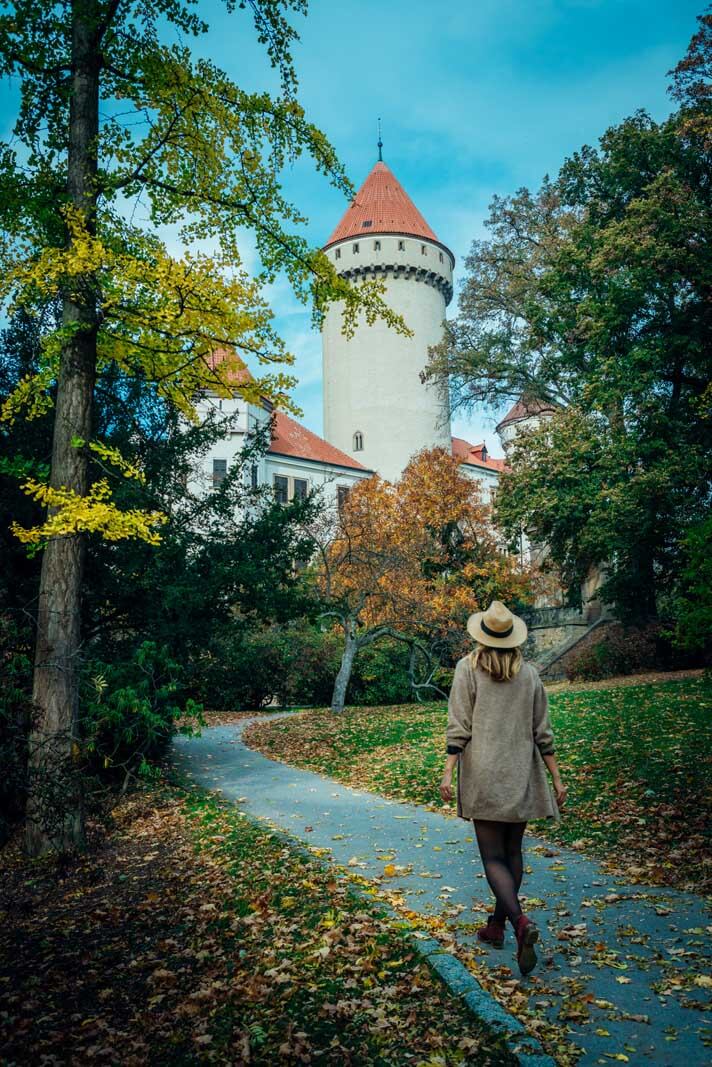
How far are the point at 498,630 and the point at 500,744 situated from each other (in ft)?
2.14

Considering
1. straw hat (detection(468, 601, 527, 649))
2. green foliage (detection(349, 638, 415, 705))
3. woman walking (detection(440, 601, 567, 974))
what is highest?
straw hat (detection(468, 601, 527, 649))

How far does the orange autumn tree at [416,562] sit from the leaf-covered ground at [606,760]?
2.87 meters

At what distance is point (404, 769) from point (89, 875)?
575 centimetres

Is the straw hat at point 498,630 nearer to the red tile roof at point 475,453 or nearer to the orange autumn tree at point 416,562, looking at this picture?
the orange autumn tree at point 416,562

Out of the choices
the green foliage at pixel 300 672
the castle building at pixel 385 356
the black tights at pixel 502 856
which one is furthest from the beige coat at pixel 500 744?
the castle building at pixel 385 356

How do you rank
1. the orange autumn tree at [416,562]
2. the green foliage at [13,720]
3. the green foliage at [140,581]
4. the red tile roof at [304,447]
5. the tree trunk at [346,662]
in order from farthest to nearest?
the red tile roof at [304,447]
the orange autumn tree at [416,562]
the tree trunk at [346,662]
the green foliage at [140,581]
the green foliage at [13,720]

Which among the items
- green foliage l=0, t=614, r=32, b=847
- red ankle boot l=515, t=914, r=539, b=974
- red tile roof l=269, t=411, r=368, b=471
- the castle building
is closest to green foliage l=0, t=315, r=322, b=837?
green foliage l=0, t=614, r=32, b=847

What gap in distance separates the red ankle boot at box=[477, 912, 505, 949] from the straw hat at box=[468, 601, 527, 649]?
5.55 ft

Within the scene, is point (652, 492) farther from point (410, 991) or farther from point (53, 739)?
point (410, 991)

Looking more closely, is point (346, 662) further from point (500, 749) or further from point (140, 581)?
point (500, 749)

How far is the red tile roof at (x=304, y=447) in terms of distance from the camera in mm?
48625

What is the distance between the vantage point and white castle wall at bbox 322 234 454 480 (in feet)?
174

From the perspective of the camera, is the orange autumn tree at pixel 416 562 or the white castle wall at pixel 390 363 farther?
the white castle wall at pixel 390 363

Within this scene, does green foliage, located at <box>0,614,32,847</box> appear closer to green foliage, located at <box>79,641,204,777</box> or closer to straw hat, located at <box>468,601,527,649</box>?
green foliage, located at <box>79,641,204,777</box>
